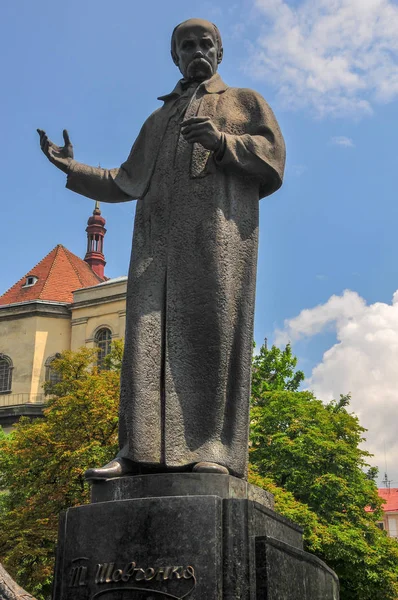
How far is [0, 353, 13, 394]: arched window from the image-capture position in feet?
165

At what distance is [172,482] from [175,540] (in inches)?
16.5

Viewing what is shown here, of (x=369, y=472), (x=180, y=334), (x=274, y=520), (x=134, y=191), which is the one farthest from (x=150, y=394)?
(x=369, y=472)

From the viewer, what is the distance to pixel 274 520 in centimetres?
446

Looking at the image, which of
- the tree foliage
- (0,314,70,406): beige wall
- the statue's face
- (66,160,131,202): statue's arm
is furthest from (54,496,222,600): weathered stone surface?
(0,314,70,406): beige wall

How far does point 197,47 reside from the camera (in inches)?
225

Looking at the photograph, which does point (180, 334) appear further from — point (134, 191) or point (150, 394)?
point (134, 191)

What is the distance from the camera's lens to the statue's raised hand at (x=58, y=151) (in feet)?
19.5

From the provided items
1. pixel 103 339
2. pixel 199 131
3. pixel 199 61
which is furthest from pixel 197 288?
pixel 103 339

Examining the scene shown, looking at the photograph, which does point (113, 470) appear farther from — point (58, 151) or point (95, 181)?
point (58, 151)

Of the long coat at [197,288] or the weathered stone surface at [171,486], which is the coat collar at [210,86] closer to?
the long coat at [197,288]

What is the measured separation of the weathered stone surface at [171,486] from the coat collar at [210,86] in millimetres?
2748

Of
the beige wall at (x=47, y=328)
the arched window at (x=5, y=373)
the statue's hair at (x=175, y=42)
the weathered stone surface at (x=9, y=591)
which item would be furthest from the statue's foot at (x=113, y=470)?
the arched window at (x=5, y=373)

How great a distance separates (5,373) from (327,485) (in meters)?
27.6

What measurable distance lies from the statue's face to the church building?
41.8m
